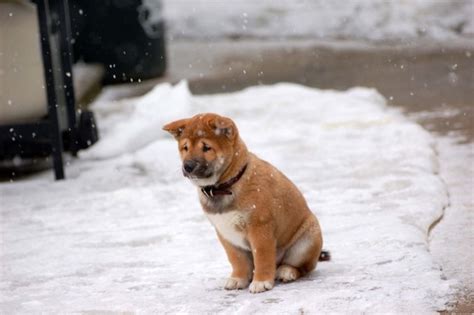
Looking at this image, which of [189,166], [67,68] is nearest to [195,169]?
[189,166]

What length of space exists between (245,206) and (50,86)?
131 inches

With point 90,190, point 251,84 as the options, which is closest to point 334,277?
point 90,190

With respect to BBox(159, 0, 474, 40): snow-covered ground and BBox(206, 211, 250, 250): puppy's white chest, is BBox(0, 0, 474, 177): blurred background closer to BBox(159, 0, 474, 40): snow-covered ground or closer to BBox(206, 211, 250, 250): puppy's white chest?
BBox(159, 0, 474, 40): snow-covered ground

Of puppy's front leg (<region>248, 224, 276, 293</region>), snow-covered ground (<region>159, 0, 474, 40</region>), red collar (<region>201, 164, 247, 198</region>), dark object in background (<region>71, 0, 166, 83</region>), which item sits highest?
red collar (<region>201, 164, 247, 198</region>)

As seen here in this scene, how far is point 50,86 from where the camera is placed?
23.9 feet

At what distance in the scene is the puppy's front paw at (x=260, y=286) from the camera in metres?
4.40

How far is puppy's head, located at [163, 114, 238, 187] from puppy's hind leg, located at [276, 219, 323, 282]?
544mm

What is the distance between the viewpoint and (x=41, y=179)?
7.54 meters

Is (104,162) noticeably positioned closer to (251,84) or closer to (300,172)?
(300,172)

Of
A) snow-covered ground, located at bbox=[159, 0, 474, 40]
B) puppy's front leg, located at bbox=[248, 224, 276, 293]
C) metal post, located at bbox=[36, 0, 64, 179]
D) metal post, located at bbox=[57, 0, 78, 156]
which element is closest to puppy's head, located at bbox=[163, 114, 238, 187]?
puppy's front leg, located at bbox=[248, 224, 276, 293]

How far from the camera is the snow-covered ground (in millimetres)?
13836

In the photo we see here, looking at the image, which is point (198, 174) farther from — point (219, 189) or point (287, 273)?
point (287, 273)

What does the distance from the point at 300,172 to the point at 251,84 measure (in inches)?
161

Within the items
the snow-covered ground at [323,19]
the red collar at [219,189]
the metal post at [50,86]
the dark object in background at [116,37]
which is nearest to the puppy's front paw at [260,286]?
the red collar at [219,189]
